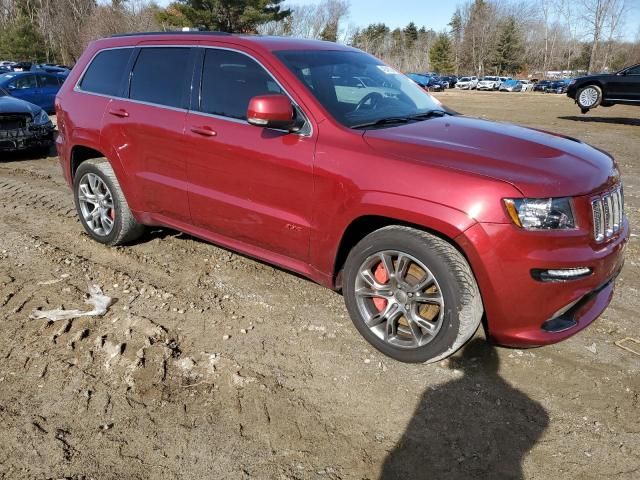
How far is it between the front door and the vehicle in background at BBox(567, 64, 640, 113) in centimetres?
1542

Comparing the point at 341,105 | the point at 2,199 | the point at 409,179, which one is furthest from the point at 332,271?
the point at 2,199

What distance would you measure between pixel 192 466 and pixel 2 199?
5623mm

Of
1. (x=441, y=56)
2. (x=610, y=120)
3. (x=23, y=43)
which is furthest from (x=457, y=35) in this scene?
(x=610, y=120)

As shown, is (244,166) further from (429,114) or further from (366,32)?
(366,32)

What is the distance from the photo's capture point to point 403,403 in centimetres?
282

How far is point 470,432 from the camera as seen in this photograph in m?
2.62

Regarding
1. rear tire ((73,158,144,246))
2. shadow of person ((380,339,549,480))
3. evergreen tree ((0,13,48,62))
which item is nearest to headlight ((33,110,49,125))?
rear tire ((73,158,144,246))

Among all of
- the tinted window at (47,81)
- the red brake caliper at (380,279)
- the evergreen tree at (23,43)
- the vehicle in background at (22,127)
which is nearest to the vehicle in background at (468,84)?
the evergreen tree at (23,43)

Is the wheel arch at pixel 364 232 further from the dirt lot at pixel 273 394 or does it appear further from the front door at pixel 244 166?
the dirt lot at pixel 273 394

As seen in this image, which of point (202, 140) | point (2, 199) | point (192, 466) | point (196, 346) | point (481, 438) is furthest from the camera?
point (2, 199)

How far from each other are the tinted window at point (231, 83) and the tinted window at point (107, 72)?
3.56ft

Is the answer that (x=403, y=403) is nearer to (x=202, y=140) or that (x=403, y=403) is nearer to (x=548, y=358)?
(x=548, y=358)

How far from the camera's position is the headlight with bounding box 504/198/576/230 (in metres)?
2.66

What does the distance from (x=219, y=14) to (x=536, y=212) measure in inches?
1623
